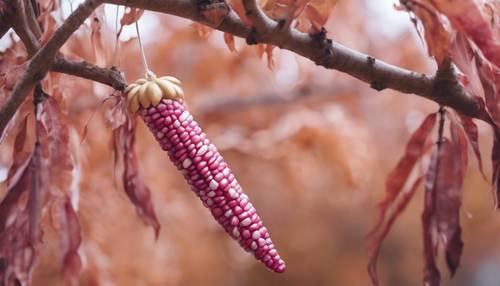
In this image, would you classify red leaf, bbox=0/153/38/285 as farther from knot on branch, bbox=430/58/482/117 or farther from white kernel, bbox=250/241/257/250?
knot on branch, bbox=430/58/482/117

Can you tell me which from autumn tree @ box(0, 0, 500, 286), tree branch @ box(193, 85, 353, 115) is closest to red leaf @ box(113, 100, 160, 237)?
autumn tree @ box(0, 0, 500, 286)

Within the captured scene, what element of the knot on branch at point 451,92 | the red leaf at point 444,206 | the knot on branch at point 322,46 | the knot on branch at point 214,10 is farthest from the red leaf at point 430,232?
the knot on branch at point 214,10

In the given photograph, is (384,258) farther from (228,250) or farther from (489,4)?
(489,4)

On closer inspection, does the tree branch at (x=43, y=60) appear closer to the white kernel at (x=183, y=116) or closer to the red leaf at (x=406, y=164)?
the white kernel at (x=183, y=116)

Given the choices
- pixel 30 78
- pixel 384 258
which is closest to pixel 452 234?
pixel 30 78

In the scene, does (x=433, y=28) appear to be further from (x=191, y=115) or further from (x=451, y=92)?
(x=191, y=115)

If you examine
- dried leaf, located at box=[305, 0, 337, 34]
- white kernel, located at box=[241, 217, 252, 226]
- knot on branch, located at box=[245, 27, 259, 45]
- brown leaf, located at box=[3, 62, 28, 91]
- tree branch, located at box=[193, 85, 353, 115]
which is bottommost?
tree branch, located at box=[193, 85, 353, 115]

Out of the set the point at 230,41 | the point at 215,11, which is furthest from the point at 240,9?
the point at 230,41
